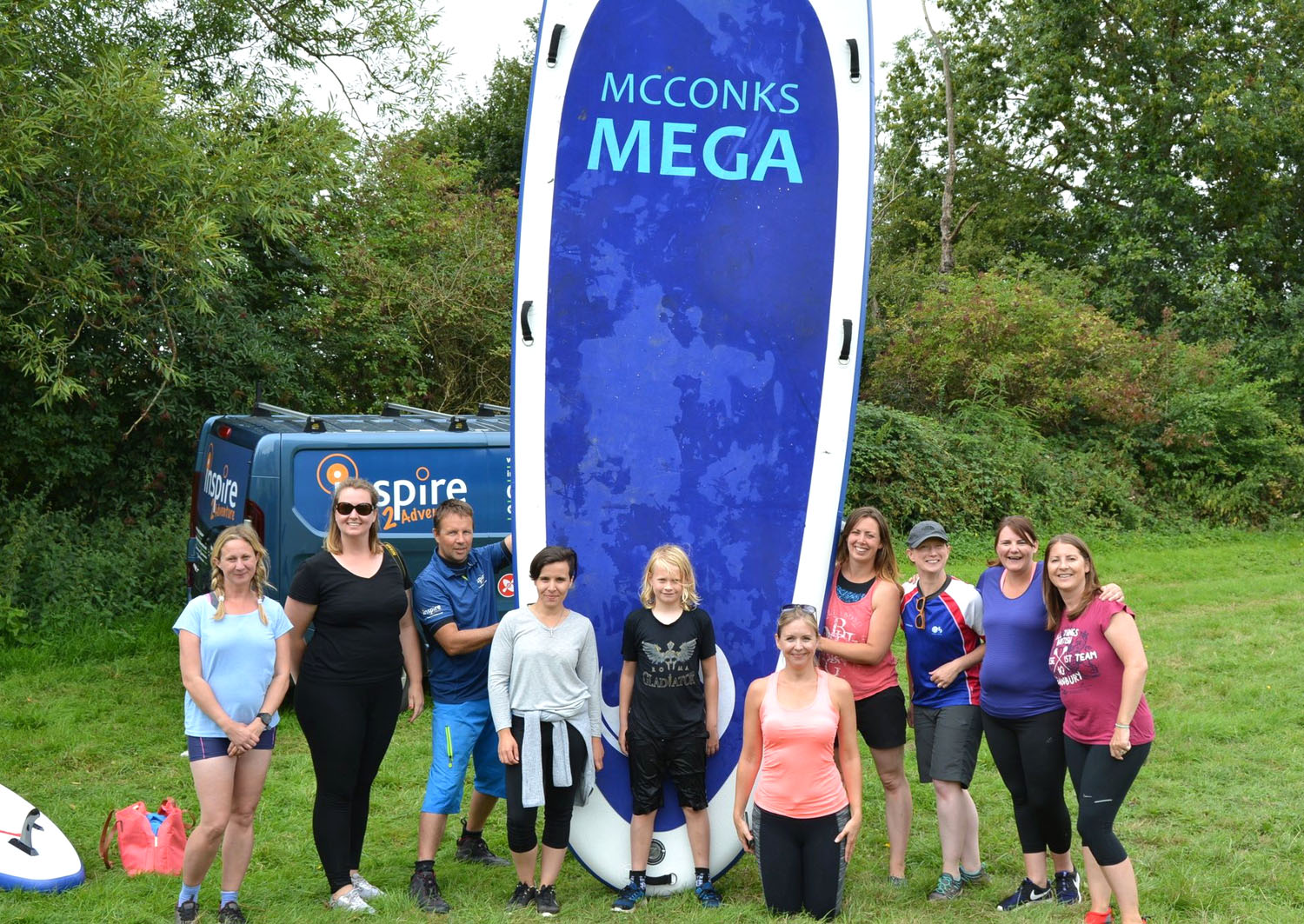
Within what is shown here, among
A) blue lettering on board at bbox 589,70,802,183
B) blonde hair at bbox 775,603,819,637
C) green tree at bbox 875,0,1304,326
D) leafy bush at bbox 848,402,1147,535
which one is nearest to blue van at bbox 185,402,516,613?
blue lettering on board at bbox 589,70,802,183

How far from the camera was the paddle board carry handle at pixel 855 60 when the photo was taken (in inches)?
185

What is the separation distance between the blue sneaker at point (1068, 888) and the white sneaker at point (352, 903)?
7.54 ft

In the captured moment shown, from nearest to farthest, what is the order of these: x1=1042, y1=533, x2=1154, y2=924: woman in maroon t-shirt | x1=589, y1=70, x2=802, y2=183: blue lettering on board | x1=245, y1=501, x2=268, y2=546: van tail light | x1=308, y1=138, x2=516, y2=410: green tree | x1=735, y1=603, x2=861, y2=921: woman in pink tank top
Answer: x1=1042, y1=533, x2=1154, y2=924: woman in maroon t-shirt, x1=735, y1=603, x2=861, y2=921: woman in pink tank top, x1=589, y1=70, x2=802, y2=183: blue lettering on board, x1=245, y1=501, x2=268, y2=546: van tail light, x1=308, y1=138, x2=516, y2=410: green tree

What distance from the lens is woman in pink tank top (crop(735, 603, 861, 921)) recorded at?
374cm

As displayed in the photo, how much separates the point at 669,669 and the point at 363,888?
1282 millimetres

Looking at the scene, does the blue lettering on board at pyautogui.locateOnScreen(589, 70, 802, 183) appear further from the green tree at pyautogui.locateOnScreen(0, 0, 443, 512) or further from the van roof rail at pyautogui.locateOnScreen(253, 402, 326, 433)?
the green tree at pyautogui.locateOnScreen(0, 0, 443, 512)

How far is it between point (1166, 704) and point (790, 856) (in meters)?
4.07

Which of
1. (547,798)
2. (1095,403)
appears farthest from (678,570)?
(1095,403)

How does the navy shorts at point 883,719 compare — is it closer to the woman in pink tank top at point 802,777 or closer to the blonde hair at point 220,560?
the woman in pink tank top at point 802,777

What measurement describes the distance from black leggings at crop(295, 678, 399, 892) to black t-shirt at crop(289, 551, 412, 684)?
0.18 feet

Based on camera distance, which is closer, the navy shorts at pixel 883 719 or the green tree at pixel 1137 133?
the navy shorts at pixel 883 719

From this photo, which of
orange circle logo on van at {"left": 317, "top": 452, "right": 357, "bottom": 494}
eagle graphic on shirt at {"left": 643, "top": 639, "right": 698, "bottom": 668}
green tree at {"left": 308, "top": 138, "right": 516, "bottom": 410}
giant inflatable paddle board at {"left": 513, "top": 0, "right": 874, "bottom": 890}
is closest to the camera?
eagle graphic on shirt at {"left": 643, "top": 639, "right": 698, "bottom": 668}

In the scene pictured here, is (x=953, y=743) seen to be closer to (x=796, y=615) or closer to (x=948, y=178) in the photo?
(x=796, y=615)

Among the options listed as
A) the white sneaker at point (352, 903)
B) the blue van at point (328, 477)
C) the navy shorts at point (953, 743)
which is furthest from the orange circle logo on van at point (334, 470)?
the navy shorts at point (953, 743)
